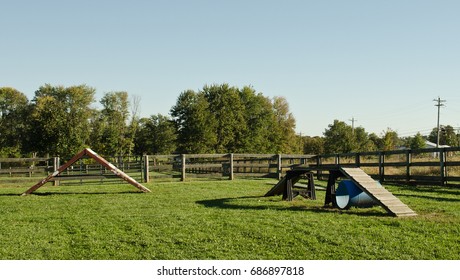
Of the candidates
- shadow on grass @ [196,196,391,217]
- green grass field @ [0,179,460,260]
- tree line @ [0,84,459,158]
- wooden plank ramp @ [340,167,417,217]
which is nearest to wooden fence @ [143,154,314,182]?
shadow on grass @ [196,196,391,217]

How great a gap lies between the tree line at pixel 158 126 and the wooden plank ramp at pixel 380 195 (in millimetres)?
34305

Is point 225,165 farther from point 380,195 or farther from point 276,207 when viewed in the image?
point 380,195

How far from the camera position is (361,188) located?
9094 mm

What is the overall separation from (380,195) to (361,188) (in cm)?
41

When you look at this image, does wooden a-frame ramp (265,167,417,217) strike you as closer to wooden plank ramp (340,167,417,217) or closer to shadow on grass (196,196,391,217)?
wooden plank ramp (340,167,417,217)

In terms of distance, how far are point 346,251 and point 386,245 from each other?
0.66 metres

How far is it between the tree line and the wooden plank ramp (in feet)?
113

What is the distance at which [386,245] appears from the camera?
606 cm

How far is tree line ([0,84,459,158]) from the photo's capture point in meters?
40.6

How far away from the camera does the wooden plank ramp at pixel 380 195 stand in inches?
330

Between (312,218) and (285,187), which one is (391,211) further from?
(285,187)

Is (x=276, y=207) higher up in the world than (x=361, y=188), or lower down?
lower down

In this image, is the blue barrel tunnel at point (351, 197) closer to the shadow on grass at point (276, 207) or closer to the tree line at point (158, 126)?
the shadow on grass at point (276, 207)

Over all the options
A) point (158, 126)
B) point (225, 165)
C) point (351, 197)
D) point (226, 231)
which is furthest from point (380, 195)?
point (158, 126)
